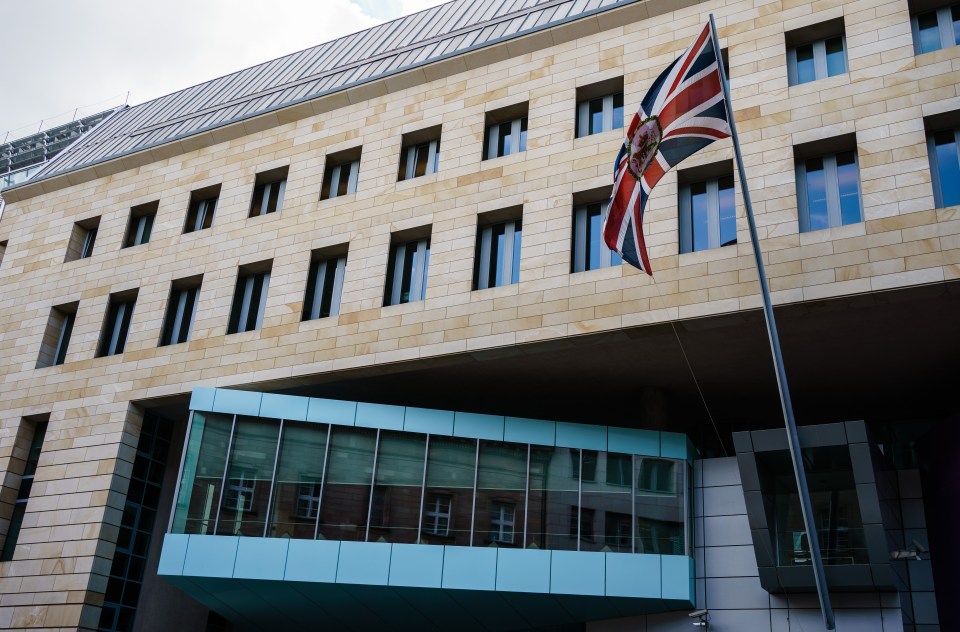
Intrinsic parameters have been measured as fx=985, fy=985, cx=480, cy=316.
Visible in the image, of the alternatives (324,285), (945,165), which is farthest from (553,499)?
(945,165)

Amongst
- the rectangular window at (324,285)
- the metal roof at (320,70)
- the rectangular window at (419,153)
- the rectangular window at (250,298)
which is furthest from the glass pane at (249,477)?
the metal roof at (320,70)

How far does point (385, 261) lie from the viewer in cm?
3209

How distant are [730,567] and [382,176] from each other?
55.6 feet

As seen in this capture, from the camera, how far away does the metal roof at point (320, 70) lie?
35.8 m

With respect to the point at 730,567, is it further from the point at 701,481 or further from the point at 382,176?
the point at 382,176

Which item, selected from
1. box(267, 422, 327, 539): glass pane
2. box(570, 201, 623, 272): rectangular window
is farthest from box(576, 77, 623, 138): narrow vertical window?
box(267, 422, 327, 539): glass pane

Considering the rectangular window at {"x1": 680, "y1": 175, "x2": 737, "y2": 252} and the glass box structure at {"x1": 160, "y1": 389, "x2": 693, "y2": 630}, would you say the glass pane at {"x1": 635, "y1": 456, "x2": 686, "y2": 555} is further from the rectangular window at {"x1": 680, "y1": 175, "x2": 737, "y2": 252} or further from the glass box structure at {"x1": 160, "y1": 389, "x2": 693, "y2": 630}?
the rectangular window at {"x1": 680, "y1": 175, "x2": 737, "y2": 252}

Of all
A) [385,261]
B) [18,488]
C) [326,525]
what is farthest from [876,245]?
[18,488]

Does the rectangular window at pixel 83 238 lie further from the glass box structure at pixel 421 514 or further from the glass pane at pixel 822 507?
the glass pane at pixel 822 507

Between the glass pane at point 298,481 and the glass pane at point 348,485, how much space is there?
32 centimetres

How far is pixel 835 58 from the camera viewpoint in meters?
28.2

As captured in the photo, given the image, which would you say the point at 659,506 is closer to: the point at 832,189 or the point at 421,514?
the point at 421,514

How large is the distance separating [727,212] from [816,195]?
243 cm

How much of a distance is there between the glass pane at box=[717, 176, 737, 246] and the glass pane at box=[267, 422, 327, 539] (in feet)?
43.3
